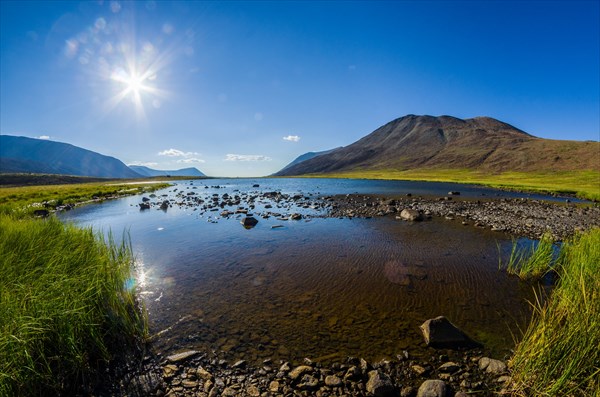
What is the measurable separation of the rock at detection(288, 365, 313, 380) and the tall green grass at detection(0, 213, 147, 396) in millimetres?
4593

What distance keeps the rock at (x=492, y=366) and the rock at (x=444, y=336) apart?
849 millimetres

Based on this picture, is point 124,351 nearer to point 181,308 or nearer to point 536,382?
point 181,308

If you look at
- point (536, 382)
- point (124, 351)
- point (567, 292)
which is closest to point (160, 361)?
point (124, 351)

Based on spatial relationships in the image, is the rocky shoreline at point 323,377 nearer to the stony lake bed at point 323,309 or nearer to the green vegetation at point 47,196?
the stony lake bed at point 323,309

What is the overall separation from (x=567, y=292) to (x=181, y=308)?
11898mm

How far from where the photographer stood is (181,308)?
378 inches

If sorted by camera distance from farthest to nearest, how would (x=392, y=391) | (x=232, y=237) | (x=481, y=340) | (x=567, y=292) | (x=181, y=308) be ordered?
(x=232, y=237) < (x=181, y=308) < (x=481, y=340) < (x=567, y=292) < (x=392, y=391)

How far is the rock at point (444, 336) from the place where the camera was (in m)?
7.42

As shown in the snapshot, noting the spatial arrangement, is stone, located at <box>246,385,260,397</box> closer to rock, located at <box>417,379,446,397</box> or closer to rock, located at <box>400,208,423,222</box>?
rock, located at <box>417,379,446,397</box>

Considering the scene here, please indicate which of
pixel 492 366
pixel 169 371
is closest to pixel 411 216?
pixel 492 366

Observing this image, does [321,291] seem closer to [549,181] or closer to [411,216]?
[411,216]

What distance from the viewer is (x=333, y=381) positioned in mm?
6086

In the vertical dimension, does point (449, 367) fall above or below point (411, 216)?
below

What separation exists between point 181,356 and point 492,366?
804 centimetres
